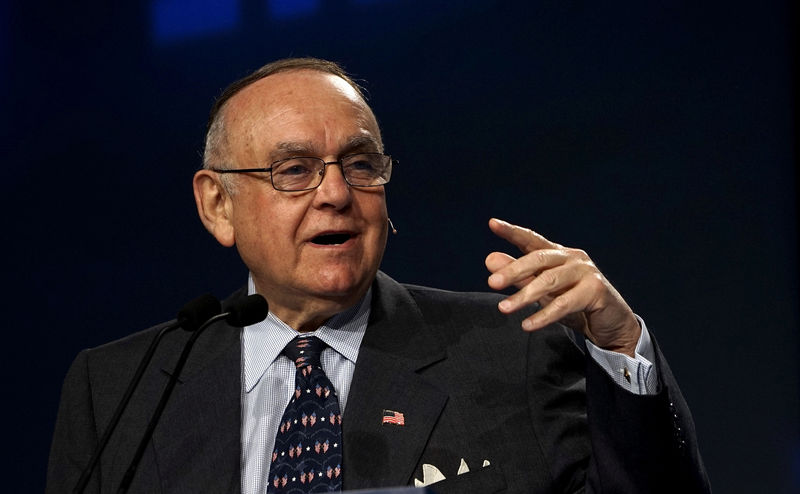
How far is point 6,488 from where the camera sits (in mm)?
2781

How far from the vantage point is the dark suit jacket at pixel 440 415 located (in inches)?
59.7

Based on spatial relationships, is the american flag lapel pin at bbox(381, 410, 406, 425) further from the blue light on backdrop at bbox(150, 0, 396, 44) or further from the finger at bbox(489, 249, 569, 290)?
the blue light on backdrop at bbox(150, 0, 396, 44)

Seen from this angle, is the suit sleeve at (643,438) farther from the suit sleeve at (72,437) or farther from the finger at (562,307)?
the suit sleeve at (72,437)

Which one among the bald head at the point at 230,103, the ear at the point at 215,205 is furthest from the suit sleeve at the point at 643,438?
the ear at the point at 215,205

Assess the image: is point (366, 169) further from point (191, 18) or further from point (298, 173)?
point (191, 18)

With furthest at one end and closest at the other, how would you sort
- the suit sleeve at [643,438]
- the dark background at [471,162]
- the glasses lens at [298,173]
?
the dark background at [471,162] < the glasses lens at [298,173] < the suit sleeve at [643,438]

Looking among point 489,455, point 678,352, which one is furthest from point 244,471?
point 678,352

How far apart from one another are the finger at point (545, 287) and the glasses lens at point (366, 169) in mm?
513

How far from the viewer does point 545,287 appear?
4.54 ft

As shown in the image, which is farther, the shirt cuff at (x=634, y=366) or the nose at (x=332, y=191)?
the nose at (x=332, y=191)

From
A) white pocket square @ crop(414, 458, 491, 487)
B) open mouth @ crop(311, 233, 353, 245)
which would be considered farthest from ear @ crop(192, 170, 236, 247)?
white pocket square @ crop(414, 458, 491, 487)

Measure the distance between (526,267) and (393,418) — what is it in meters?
0.47

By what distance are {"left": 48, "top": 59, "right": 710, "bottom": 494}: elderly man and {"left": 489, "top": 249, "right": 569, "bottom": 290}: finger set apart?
0.30ft

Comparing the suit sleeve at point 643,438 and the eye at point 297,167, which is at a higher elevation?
the eye at point 297,167
